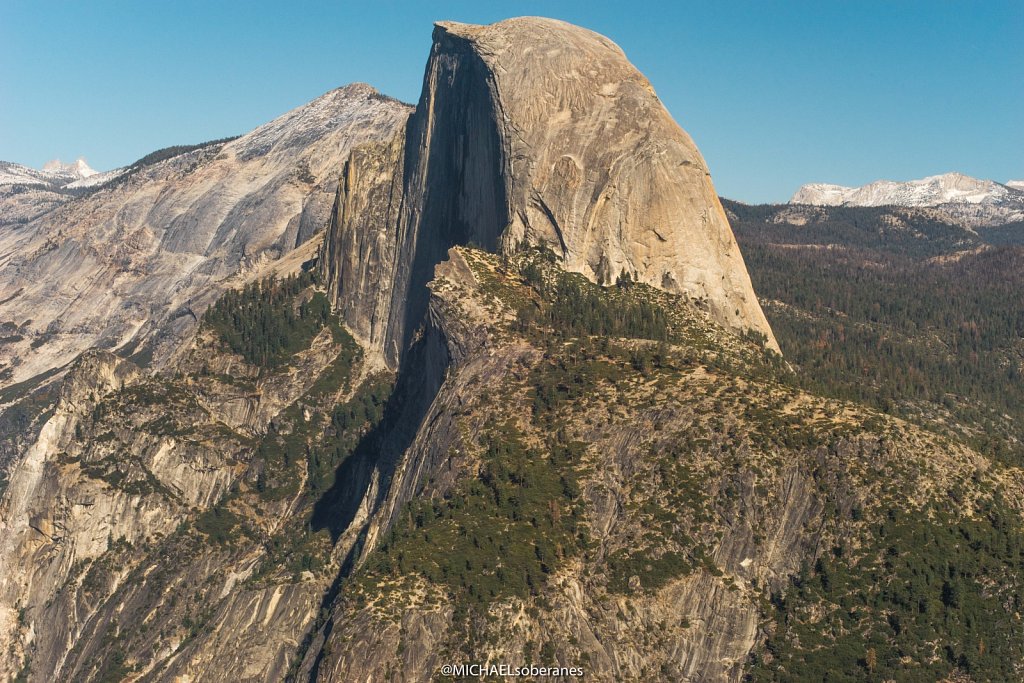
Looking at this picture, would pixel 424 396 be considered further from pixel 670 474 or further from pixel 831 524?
pixel 831 524

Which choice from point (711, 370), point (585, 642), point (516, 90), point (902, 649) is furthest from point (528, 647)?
point (516, 90)

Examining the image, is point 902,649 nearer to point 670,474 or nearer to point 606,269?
point 670,474

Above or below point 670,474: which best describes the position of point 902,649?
below

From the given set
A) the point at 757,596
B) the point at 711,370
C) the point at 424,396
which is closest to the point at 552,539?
the point at 757,596

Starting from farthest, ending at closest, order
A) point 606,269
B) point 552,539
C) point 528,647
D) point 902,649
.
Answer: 1. point 606,269
2. point 552,539
3. point 528,647
4. point 902,649

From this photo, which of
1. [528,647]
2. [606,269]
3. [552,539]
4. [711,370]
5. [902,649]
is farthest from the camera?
[606,269]

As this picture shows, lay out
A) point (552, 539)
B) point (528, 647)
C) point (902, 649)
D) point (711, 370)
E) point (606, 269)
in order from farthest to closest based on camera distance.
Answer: point (606, 269) < point (711, 370) < point (552, 539) < point (528, 647) < point (902, 649)

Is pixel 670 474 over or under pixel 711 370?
under

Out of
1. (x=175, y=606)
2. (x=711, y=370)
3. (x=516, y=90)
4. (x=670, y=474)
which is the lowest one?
(x=175, y=606)

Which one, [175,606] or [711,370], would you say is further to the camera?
[175,606]
